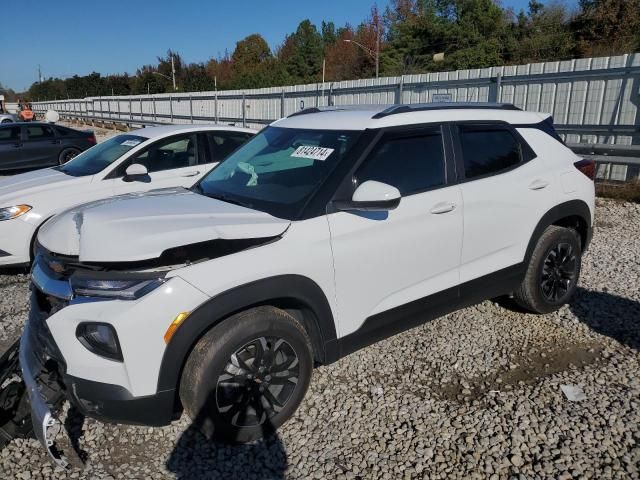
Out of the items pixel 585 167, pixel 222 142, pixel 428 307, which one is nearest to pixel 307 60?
pixel 222 142

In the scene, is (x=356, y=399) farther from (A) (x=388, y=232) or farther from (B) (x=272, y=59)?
(B) (x=272, y=59)

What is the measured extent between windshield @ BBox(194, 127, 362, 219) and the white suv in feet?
0.04

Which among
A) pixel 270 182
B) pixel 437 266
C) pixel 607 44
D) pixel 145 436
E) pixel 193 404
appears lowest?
pixel 145 436

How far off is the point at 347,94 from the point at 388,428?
1271 centimetres

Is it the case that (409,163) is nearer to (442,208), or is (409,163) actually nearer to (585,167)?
(442,208)

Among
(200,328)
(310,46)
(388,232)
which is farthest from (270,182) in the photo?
(310,46)

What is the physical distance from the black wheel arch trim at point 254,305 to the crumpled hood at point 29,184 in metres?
4.02

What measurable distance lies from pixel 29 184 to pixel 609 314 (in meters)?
6.09

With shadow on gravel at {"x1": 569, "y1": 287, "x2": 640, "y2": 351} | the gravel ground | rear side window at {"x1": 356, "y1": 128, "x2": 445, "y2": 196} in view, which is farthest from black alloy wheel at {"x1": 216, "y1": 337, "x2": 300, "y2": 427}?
shadow on gravel at {"x1": 569, "y1": 287, "x2": 640, "y2": 351}

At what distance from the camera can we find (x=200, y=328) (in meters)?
2.48

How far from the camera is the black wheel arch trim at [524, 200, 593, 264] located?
3979 mm

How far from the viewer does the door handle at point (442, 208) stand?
10.9ft

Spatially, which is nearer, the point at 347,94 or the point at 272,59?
the point at 347,94

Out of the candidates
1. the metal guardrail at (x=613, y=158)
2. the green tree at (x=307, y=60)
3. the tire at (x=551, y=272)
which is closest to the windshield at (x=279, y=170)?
the tire at (x=551, y=272)
